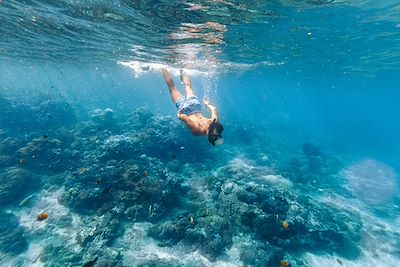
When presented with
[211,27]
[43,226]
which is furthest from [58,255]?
[211,27]

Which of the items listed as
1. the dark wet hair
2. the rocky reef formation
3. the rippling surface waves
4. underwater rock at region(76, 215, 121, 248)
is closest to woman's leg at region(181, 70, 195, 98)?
the dark wet hair

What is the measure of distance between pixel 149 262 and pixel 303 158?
24.2m

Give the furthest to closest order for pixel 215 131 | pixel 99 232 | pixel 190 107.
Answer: pixel 99 232
pixel 190 107
pixel 215 131

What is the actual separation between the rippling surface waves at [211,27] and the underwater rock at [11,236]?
10411 mm

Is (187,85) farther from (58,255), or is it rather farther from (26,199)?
(26,199)

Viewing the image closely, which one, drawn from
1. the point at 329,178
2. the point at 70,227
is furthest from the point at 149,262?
the point at 329,178

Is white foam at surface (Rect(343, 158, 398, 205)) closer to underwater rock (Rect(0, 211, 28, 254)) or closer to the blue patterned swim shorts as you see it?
the blue patterned swim shorts

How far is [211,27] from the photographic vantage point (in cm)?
1588

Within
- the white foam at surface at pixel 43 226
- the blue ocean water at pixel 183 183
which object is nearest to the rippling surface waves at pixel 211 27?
the blue ocean water at pixel 183 183

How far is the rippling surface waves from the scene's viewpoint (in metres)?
12.7

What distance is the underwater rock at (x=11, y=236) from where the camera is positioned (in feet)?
34.3

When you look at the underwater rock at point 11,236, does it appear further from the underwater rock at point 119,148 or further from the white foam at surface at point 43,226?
the underwater rock at point 119,148

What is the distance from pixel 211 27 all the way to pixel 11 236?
14715 millimetres

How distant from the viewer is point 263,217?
1169 centimetres
